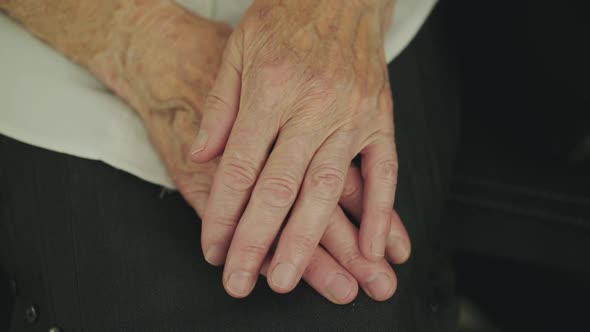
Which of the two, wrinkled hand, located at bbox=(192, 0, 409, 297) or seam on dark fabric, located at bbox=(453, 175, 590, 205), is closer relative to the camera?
wrinkled hand, located at bbox=(192, 0, 409, 297)

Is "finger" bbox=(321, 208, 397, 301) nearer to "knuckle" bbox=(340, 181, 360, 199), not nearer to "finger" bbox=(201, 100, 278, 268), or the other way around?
"knuckle" bbox=(340, 181, 360, 199)

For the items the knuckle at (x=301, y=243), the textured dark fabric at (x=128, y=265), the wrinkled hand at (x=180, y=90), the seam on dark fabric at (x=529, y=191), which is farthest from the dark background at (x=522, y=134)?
the knuckle at (x=301, y=243)

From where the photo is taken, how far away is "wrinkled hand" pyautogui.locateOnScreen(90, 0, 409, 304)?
2.23 feet

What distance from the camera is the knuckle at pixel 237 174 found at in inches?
24.6

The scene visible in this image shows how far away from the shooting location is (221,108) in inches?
26.3

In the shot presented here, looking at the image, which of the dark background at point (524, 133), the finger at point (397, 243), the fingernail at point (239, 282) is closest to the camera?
the fingernail at point (239, 282)

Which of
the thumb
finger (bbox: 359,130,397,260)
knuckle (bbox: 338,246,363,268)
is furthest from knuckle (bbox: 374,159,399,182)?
the thumb

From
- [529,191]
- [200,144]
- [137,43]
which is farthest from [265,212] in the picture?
[529,191]

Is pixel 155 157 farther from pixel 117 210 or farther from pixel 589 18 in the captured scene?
pixel 589 18

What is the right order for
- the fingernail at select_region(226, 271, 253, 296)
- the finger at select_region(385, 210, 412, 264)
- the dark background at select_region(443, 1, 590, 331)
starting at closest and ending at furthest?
the fingernail at select_region(226, 271, 253, 296)
the finger at select_region(385, 210, 412, 264)
the dark background at select_region(443, 1, 590, 331)

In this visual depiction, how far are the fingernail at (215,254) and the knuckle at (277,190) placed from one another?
0.09 m

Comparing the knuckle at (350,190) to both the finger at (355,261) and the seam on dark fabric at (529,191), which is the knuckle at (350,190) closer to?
the finger at (355,261)

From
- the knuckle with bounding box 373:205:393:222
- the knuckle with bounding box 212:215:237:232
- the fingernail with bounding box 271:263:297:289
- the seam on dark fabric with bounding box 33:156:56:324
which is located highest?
the knuckle with bounding box 373:205:393:222

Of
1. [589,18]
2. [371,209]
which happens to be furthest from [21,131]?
[589,18]
